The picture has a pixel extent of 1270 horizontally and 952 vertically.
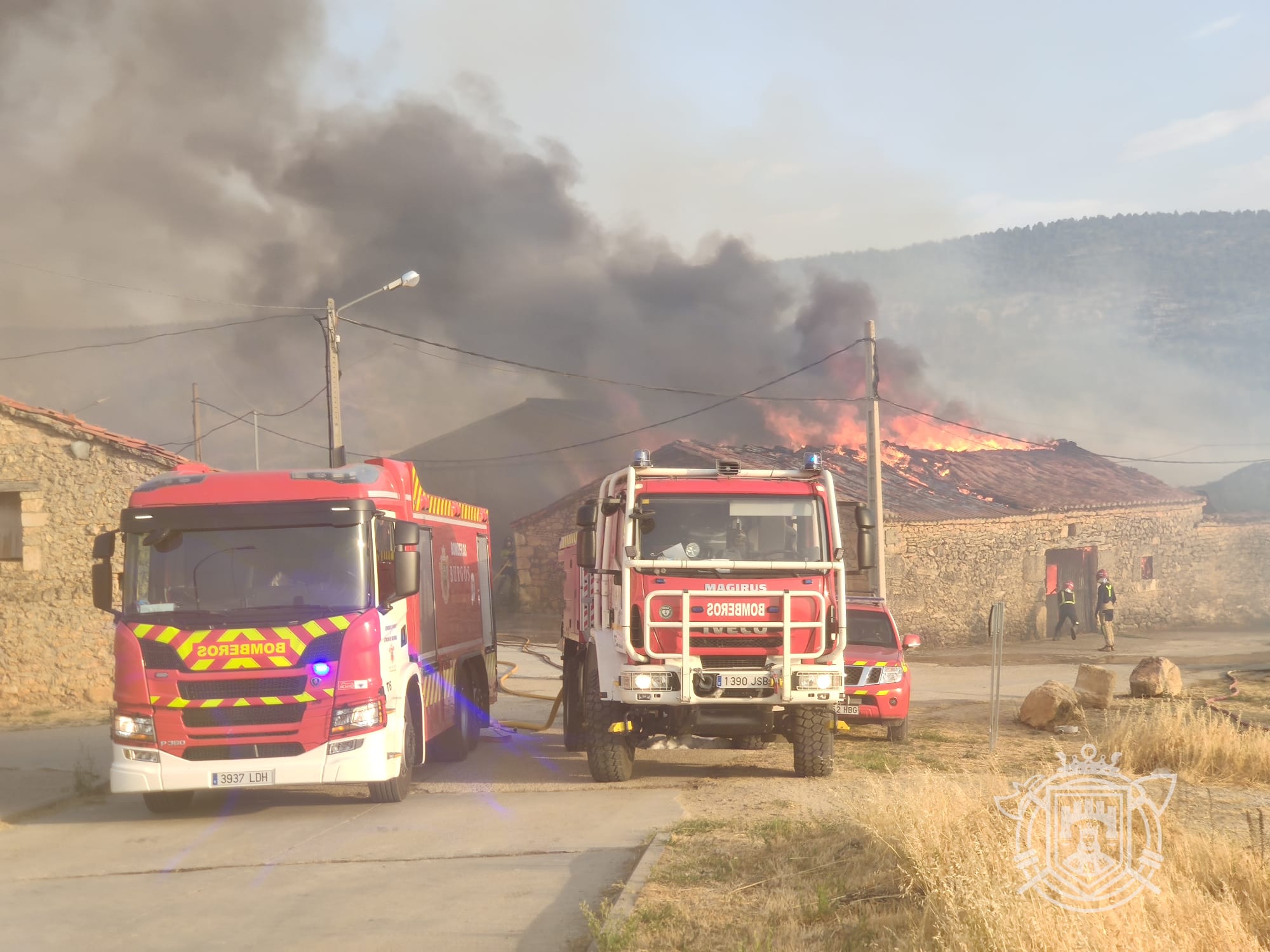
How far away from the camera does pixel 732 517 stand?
10.9 m

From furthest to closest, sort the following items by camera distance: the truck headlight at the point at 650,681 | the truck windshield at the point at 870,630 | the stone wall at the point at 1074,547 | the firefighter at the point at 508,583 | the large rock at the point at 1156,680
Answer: the firefighter at the point at 508,583
the stone wall at the point at 1074,547
the large rock at the point at 1156,680
the truck windshield at the point at 870,630
the truck headlight at the point at 650,681

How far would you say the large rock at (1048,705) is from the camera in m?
14.3

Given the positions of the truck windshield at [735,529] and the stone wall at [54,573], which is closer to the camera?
the truck windshield at [735,529]

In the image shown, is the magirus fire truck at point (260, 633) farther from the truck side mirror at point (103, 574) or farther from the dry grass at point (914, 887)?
the dry grass at point (914, 887)

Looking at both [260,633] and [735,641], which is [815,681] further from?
[260,633]

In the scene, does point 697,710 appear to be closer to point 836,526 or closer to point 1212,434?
point 836,526

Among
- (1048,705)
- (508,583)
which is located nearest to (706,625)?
(1048,705)

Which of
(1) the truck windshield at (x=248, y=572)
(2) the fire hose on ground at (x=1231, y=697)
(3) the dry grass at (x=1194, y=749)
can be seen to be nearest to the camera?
A: (1) the truck windshield at (x=248, y=572)

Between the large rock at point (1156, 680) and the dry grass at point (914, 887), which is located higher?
the dry grass at point (914, 887)

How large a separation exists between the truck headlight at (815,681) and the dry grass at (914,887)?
150cm

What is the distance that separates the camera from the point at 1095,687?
15656 mm

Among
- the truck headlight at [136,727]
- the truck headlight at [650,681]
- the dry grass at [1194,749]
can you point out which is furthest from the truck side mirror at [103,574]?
the dry grass at [1194,749]

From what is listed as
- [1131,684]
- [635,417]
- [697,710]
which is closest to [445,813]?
[697,710]

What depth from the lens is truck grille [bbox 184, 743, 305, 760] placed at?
30.3 feet
